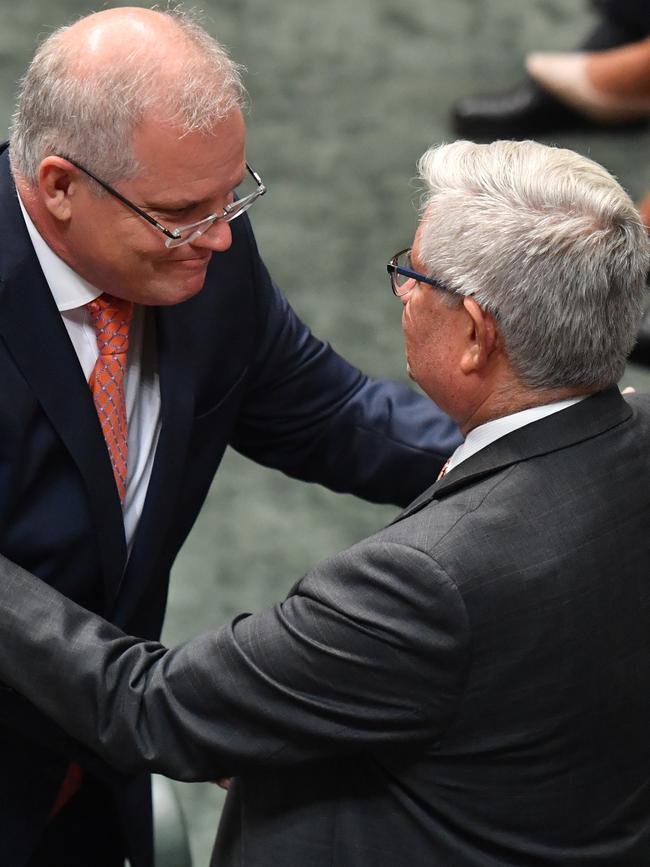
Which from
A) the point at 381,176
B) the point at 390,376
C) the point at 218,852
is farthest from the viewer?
the point at 381,176

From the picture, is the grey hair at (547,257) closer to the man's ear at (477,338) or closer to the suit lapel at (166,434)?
the man's ear at (477,338)

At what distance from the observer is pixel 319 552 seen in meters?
3.44

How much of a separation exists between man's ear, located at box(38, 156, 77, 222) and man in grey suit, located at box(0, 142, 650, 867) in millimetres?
381

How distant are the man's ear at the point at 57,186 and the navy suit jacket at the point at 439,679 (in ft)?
1.35

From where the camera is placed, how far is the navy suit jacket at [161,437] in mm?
1742

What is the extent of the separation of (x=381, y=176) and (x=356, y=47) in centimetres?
66

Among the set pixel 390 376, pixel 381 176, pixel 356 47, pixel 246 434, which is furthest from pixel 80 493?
pixel 356 47

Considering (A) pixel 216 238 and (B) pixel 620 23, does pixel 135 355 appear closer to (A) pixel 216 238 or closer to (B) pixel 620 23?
(A) pixel 216 238

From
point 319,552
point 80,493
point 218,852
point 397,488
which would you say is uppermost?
point 80,493

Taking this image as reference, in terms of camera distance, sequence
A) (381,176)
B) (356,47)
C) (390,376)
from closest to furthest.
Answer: (390,376), (381,176), (356,47)

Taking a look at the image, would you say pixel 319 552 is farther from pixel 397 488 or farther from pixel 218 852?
pixel 218 852

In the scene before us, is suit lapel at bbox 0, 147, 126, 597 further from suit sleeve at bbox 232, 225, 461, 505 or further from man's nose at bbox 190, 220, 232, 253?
suit sleeve at bbox 232, 225, 461, 505

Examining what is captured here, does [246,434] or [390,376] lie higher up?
[246,434]

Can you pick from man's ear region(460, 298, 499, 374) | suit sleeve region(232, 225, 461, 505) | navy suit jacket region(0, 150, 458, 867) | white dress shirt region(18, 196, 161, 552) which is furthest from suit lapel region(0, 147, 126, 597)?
man's ear region(460, 298, 499, 374)
